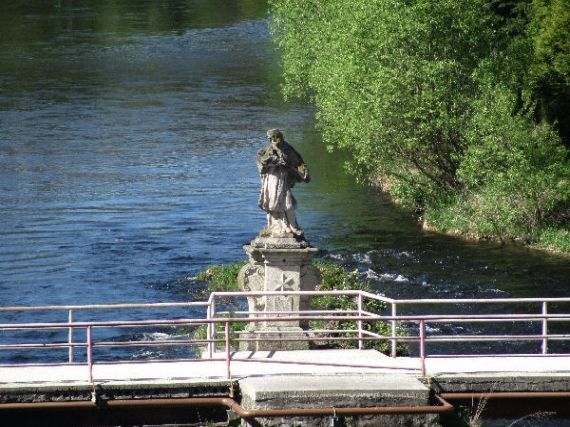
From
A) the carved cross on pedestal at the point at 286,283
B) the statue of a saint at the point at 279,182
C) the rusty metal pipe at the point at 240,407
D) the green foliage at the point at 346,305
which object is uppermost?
the statue of a saint at the point at 279,182

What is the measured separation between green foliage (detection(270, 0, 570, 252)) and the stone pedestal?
21667 millimetres

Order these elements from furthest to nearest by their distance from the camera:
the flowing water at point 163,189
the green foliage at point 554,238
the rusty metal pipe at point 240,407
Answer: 1. the green foliage at point 554,238
2. the flowing water at point 163,189
3. the rusty metal pipe at point 240,407

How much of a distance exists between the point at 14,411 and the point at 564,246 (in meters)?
27.1

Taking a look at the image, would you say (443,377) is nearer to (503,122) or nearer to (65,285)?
(65,285)

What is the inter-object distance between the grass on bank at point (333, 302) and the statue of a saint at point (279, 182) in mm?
1964

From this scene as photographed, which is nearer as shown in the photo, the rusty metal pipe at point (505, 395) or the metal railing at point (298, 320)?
the metal railing at point (298, 320)

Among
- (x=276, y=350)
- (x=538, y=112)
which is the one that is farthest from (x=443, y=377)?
(x=538, y=112)

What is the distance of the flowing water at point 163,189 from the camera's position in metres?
41.6

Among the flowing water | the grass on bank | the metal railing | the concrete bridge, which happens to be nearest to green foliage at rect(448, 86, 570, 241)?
the flowing water

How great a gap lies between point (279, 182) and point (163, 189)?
104 feet

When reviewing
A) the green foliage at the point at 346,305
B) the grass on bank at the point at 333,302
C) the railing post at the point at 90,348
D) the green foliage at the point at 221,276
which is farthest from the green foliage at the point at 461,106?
the railing post at the point at 90,348

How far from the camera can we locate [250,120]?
70812 mm

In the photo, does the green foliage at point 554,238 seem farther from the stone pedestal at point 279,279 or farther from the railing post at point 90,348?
the railing post at point 90,348

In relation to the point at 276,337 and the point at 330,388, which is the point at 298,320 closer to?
the point at 276,337
